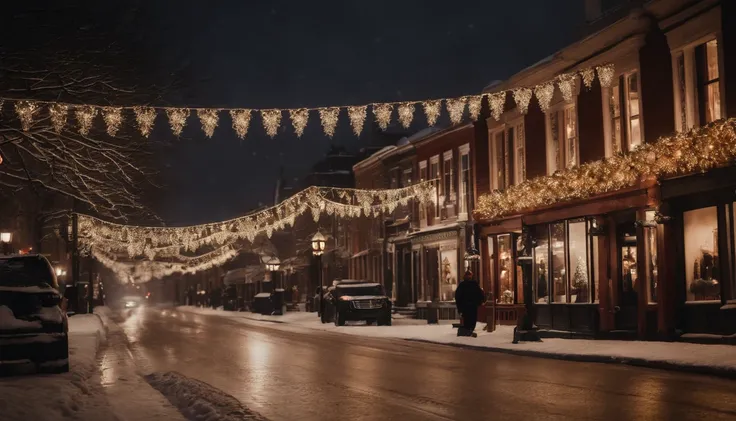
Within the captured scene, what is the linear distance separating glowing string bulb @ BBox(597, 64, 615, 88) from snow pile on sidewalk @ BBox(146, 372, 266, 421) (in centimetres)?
1586

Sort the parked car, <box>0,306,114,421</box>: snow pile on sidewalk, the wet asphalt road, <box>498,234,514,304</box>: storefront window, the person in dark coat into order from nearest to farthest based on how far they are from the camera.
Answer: <box>0,306,114,421</box>: snow pile on sidewalk
the wet asphalt road
the parked car
the person in dark coat
<box>498,234,514,304</box>: storefront window

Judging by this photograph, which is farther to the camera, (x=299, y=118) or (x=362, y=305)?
(x=362, y=305)

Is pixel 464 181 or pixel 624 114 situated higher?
pixel 624 114

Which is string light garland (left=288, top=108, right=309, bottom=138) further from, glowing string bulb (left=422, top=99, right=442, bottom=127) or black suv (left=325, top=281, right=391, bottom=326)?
black suv (left=325, top=281, right=391, bottom=326)

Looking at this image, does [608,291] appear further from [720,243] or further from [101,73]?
[101,73]

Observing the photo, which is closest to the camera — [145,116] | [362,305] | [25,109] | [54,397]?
[54,397]

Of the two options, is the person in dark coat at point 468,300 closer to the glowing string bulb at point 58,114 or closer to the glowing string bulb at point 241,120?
the glowing string bulb at point 241,120

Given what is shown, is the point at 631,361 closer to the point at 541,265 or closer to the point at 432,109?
the point at 432,109

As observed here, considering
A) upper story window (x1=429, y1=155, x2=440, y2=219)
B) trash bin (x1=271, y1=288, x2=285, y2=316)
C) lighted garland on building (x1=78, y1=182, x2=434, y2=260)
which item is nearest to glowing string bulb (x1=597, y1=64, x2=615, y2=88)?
lighted garland on building (x1=78, y1=182, x2=434, y2=260)

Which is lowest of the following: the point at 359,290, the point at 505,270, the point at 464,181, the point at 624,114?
the point at 359,290

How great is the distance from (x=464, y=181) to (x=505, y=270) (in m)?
7.92

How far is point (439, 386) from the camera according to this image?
14.0 metres

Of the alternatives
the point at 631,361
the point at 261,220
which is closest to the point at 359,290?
the point at 261,220

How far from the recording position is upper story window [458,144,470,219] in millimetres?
41969
